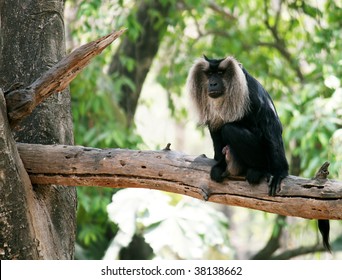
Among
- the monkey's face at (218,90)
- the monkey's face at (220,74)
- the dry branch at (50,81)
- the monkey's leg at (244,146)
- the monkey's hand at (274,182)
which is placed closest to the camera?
the monkey's hand at (274,182)

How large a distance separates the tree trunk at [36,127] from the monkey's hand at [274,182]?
1480mm

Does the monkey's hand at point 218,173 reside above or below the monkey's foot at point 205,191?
above

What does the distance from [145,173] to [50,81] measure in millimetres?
831

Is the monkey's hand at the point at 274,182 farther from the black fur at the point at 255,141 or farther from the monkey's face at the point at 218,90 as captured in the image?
the monkey's face at the point at 218,90

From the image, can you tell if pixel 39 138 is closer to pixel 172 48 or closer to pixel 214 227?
pixel 214 227

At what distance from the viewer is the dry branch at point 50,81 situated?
371cm

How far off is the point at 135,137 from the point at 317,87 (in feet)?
7.03

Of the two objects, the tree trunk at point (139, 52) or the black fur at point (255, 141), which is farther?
the tree trunk at point (139, 52)

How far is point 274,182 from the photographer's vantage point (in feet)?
12.0

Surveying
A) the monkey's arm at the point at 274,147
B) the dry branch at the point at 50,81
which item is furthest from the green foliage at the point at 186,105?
the dry branch at the point at 50,81

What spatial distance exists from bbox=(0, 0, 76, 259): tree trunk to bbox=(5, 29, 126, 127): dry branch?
14cm

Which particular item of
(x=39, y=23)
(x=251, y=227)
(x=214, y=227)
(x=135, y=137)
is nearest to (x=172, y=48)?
(x=135, y=137)

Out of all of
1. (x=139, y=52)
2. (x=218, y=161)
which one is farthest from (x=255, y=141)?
(x=139, y=52)

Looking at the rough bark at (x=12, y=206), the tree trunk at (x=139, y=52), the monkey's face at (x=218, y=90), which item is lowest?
the rough bark at (x=12, y=206)
